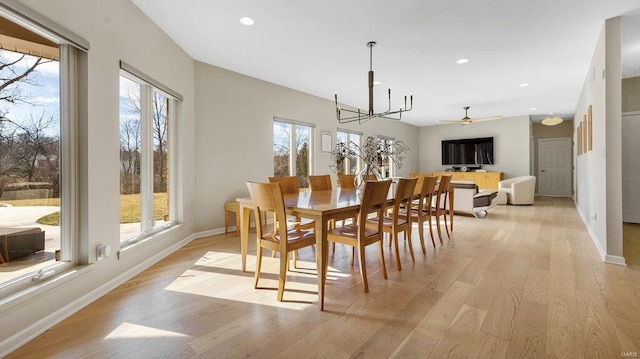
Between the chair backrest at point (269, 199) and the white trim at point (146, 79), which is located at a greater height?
the white trim at point (146, 79)

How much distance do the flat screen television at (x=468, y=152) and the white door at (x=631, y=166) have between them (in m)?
4.01

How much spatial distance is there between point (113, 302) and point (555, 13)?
14.8 ft

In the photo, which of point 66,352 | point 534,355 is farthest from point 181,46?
point 534,355

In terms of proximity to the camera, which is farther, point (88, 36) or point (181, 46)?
point (181, 46)

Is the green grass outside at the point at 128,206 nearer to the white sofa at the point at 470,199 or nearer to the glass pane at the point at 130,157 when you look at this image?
the glass pane at the point at 130,157

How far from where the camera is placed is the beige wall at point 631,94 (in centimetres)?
454

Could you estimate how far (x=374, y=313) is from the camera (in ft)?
6.31

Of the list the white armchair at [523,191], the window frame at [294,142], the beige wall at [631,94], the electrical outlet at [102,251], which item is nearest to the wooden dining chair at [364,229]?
the electrical outlet at [102,251]

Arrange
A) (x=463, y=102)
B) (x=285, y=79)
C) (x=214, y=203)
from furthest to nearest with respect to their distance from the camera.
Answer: (x=463, y=102), (x=285, y=79), (x=214, y=203)

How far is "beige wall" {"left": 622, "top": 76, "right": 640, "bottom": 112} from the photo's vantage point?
454cm

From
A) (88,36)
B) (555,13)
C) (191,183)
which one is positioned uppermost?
(555,13)

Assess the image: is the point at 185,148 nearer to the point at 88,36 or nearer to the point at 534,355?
the point at 88,36

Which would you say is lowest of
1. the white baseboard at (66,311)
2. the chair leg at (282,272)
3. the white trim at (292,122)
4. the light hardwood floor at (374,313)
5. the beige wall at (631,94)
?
the light hardwood floor at (374,313)

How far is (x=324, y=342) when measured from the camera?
1610 mm
